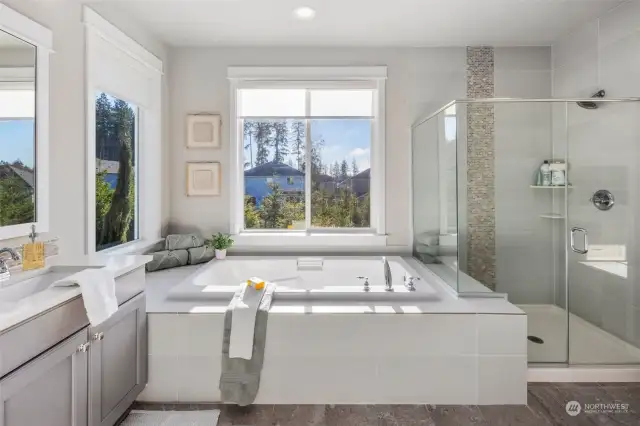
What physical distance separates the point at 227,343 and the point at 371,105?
2595 mm

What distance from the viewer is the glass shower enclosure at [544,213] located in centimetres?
279

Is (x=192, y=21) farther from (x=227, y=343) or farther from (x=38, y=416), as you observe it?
(x=38, y=416)

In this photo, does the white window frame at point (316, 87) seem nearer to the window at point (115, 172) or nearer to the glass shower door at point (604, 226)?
the window at point (115, 172)

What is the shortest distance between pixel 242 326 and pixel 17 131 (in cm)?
147

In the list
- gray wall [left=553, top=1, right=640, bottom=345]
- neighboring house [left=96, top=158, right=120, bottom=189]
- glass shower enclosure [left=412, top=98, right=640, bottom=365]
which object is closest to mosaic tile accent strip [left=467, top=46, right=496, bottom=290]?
glass shower enclosure [left=412, top=98, right=640, bottom=365]

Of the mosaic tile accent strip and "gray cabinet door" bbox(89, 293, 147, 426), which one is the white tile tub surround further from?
the mosaic tile accent strip

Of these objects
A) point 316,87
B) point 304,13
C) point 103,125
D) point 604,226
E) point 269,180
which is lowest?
point 604,226

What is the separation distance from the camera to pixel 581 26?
3.27 metres

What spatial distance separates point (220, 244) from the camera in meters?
3.57

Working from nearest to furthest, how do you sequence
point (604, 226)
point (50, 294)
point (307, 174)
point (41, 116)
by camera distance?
point (50, 294), point (41, 116), point (604, 226), point (307, 174)

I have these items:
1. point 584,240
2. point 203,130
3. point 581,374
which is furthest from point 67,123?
point 584,240

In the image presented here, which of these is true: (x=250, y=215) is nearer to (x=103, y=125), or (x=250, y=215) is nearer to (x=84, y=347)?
(x=103, y=125)

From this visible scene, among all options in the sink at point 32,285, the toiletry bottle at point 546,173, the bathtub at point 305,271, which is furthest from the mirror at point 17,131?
the toiletry bottle at point 546,173

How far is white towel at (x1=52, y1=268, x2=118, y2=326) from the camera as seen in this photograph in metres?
1.60
